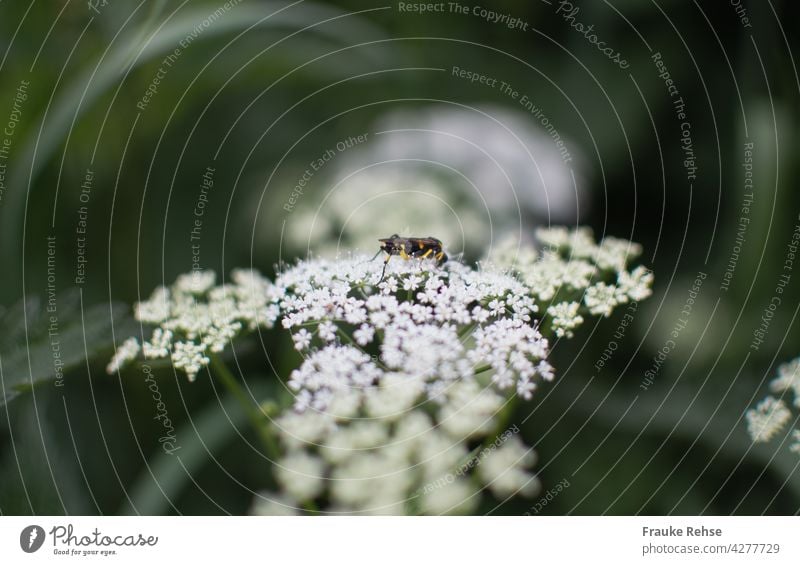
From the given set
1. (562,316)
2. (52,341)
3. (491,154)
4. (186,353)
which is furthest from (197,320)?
(491,154)

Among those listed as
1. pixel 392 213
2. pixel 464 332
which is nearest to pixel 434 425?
pixel 464 332

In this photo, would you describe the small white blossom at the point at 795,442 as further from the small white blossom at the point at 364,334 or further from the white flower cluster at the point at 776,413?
the small white blossom at the point at 364,334

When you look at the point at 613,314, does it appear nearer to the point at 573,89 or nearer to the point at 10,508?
the point at 573,89

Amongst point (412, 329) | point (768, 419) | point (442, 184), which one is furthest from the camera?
point (442, 184)

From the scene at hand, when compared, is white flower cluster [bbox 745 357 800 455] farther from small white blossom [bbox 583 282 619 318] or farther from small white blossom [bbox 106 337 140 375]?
small white blossom [bbox 106 337 140 375]

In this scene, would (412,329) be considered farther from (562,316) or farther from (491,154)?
(491,154)

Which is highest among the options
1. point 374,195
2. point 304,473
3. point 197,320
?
point 374,195
